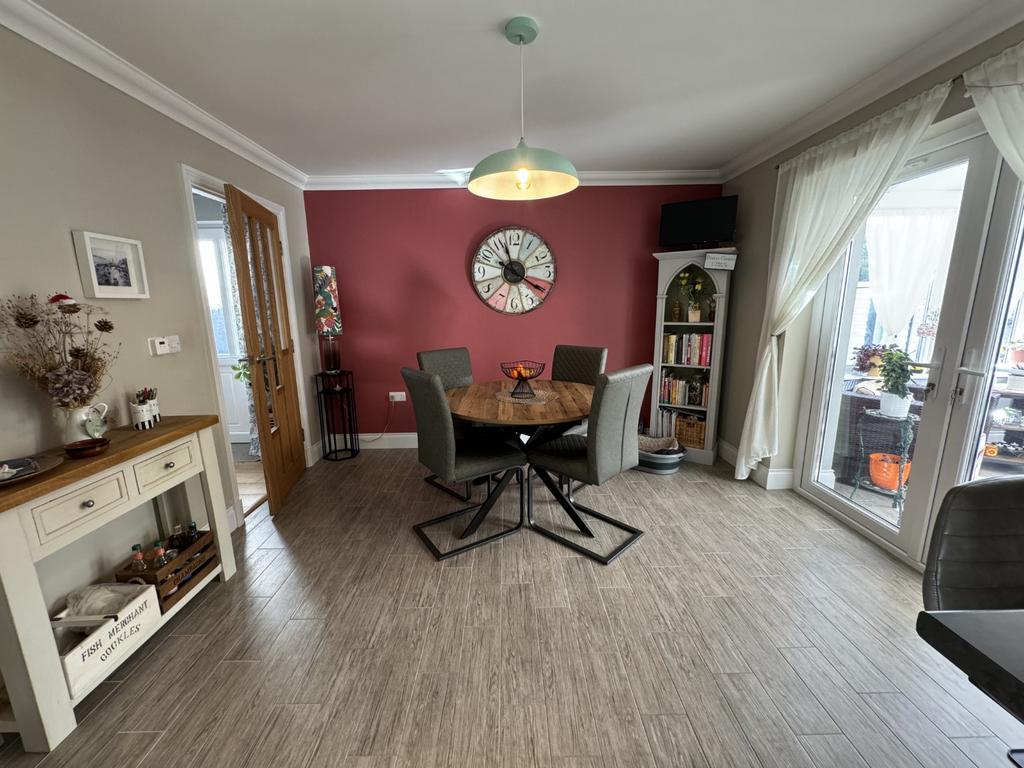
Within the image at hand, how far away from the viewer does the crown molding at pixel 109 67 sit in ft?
4.66

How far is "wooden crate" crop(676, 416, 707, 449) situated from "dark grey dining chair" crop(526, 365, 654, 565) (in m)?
1.39

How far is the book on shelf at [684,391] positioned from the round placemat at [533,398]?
1405 millimetres

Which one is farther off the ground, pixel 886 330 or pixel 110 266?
pixel 110 266

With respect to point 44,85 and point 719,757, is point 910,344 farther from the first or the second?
point 44,85

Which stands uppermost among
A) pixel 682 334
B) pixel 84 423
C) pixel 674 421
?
pixel 682 334

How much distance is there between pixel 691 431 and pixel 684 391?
0.35 metres

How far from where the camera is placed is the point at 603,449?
6.65 feet

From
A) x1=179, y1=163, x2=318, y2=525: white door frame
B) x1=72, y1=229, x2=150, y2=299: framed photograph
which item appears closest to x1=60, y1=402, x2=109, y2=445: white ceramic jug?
x1=72, y1=229, x2=150, y2=299: framed photograph

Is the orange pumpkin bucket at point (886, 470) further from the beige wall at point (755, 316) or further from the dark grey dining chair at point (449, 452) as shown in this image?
the dark grey dining chair at point (449, 452)

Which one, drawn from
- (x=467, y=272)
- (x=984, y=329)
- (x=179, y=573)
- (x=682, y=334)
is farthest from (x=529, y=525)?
(x=984, y=329)

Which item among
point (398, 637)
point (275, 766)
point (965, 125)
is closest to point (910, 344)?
point (965, 125)

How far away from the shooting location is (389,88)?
2.02 m

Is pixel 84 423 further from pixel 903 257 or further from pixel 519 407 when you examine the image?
pixel 903 257

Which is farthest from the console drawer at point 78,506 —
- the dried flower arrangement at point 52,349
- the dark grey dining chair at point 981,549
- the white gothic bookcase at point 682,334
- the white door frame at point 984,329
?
the white gothic bookcase at point 682,334
